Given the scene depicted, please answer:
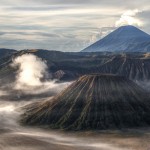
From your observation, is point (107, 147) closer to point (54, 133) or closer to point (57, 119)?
point (54, 133)

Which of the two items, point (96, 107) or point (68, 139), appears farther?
point (96, 107)

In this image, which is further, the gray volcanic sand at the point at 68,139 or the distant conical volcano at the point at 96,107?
the distant conical volcano at the point at 96,107

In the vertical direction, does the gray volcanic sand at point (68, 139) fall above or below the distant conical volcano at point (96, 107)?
below

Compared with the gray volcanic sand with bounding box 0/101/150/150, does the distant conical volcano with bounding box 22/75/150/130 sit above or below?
above

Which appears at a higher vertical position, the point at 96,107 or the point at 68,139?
the point at 96,107

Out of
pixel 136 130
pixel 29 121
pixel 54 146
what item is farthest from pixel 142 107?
pixel 54 146
